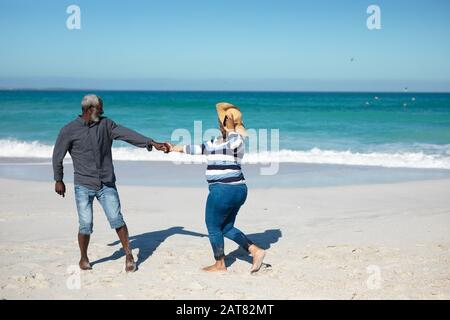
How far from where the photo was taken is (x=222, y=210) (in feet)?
17.9

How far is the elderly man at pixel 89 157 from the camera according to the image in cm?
539

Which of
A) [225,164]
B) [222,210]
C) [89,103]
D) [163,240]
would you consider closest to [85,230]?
[89,103]

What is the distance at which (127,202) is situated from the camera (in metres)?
9.77

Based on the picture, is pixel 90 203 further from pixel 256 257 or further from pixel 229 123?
pixel 256 257

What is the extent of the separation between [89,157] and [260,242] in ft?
8.66

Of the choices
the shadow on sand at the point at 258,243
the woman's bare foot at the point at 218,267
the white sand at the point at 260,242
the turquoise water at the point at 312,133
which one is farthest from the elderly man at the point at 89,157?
the turquoise water at the point at 312,133

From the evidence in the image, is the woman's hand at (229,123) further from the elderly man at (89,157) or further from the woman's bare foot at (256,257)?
the woman's bare foot at (256,257)

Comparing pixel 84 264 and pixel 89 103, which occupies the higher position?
pixel 89 103

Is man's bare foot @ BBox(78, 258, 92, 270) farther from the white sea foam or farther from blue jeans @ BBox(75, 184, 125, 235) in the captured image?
the white sea foam

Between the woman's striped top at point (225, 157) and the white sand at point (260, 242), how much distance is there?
0.98m

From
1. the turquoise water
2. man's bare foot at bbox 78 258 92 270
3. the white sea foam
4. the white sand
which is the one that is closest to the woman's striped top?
the white sand

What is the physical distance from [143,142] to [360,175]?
894cm

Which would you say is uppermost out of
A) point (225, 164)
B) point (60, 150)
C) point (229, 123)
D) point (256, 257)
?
point (229, 123)

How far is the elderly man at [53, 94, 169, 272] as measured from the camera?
5.39 metres
